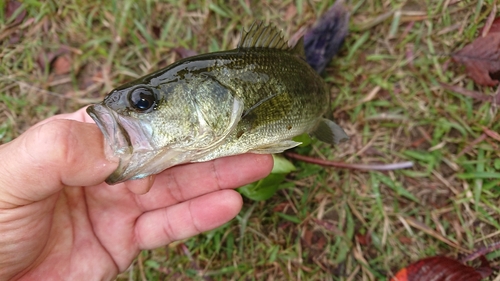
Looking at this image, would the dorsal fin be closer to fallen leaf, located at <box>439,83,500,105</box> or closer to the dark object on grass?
the dark object on grass

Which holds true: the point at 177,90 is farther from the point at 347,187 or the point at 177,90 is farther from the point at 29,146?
the point at 347,187

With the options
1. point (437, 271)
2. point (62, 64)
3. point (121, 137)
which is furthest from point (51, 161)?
point (437, 271)

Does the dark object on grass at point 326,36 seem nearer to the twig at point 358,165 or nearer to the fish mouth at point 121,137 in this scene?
the twig at point 358,165

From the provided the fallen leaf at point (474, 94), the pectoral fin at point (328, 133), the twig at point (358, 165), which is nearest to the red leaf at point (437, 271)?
the twig at point (358, 165)

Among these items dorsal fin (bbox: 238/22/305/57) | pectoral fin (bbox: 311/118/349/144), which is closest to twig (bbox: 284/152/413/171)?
pectoral fin (bbox: 311/118/349/144)

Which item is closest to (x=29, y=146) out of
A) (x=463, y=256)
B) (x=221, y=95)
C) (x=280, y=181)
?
(x=221, y=95)

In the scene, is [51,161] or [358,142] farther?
[358,142]

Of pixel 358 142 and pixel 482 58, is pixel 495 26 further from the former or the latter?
pixel 358 142
